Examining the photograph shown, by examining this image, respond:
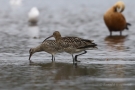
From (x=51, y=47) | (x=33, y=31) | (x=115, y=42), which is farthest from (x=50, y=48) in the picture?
(x=33, y=31)

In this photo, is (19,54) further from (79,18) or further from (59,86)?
(79,18)

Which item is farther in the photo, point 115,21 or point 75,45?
point 115,21

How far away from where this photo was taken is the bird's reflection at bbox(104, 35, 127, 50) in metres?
17.7

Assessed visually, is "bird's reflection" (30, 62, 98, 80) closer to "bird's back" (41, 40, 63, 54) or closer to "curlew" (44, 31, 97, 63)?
"curlew" (44, 31, 97, 63)

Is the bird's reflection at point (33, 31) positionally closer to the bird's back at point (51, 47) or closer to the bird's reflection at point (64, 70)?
the bird's back at point (51, 47)

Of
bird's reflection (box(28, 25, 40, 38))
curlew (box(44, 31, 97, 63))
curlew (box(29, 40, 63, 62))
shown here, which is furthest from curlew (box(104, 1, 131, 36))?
curlew (box(44, 31, 97, 63))

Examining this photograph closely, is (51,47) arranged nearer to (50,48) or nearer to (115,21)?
(50,48)

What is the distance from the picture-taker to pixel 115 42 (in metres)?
19.5

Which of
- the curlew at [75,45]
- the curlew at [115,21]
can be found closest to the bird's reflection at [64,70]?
the curlew at [75,45]

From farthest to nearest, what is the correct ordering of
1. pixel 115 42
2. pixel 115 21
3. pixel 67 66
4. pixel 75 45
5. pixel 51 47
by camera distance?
pixel 115 21 < pixel 115 42 < pixel 51 47 < pixel 75 45 < pixel 67 66

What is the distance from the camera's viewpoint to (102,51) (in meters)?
16.5

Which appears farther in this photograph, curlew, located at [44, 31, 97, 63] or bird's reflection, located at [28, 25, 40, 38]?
bird's reflection, located at [28, 25, 40, 38]

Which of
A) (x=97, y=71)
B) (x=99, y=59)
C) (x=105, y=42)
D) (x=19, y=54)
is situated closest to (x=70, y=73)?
(x=97, y=71)

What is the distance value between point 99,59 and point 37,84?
4.29 metres
